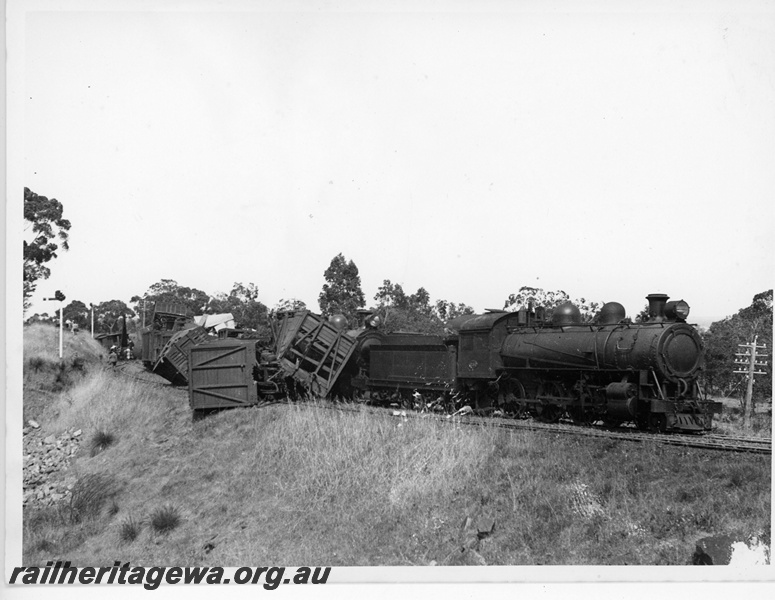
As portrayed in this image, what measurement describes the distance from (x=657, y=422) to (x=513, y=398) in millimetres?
3466

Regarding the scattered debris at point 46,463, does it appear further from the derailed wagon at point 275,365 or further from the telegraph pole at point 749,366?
the telegraph pole at point 749,366

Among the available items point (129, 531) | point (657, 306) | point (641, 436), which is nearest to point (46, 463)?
point (129, 531)

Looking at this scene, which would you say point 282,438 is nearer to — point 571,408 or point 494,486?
point 494,486

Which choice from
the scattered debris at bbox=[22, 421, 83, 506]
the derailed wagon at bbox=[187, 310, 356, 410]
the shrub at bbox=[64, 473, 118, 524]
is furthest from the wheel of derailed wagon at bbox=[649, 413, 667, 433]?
the scattered debris at bbox=[22, 421, 83, 506]

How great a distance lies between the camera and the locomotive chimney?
13453 millimetres

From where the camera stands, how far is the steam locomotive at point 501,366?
42.4 feet

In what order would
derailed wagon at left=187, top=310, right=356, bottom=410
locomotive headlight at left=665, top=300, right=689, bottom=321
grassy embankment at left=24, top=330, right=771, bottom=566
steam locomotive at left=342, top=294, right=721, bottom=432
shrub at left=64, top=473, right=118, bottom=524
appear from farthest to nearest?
derailed wagon at left=187, top=310, right=356, bottom=410, locomotive headlight at left=665, top=300, right=689, bottom=321, steam locomotive at left=342, top=294, right=721, bottom=432, shrub at left=64, top=473, right=118, bottom=524, grassy embankment at left=24, top=330, right=771, bottom=566

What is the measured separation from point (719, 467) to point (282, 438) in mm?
7954

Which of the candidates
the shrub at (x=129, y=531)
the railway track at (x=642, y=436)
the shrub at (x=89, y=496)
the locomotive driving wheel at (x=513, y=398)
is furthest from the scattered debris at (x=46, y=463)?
the locomotive driving wheel at (x=513, y=398)

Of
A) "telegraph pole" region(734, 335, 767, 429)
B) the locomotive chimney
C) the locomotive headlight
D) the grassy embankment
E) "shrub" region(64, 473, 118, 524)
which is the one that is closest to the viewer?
the grassy embankment

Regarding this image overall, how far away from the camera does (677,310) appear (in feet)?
43.0

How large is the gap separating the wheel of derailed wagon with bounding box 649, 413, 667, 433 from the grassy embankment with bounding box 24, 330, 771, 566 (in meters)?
2.45

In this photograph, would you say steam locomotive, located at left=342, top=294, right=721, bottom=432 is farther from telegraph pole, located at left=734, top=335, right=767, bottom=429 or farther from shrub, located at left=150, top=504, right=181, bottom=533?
shrub, located at left=150, top=504, right=181, bottom=533

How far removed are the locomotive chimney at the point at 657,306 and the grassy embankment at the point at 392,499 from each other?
368cm
